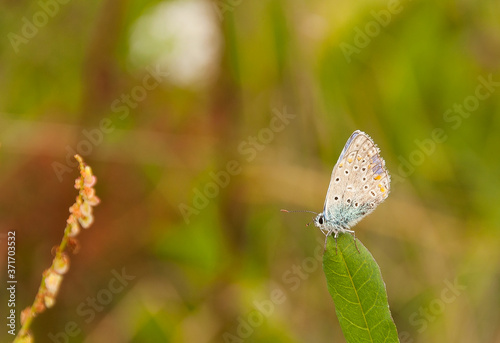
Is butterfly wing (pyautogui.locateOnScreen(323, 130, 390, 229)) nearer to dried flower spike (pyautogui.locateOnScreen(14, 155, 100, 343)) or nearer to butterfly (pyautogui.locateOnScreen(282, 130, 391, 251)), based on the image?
butterfly (pyautogui.locateOnScreen(282, 130, 391, 251))

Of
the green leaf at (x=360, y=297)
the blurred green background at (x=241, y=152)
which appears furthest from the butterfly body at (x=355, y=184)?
→ the blurred green background at (x=241, y=152)

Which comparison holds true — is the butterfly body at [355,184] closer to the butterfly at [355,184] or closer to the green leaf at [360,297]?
the butterfly at [355,184]

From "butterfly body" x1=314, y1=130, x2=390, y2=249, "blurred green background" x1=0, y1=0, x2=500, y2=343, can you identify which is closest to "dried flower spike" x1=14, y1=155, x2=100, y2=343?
"butterfly body" x1=314, y1=130, x2=390, y2=249

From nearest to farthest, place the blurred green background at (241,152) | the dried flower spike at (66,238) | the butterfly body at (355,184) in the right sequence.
A: the dried flower spike at (66,238) < the butterfly body at (355,184) < the blurred green background at (241,152)

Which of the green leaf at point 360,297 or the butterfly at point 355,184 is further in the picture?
the butterfly at point 355,184

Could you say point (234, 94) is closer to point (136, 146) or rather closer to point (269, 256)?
point (136, 146)

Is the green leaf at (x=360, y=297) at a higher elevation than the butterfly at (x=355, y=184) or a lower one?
lower

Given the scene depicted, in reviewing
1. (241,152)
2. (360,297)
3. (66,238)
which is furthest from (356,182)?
(241,152)
